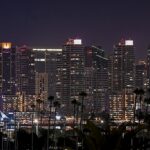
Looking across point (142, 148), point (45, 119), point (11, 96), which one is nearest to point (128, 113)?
point (45, 119)

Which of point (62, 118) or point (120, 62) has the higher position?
point (120, 62)

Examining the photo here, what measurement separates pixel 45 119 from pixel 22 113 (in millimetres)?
10120

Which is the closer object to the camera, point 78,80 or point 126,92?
point 126,92

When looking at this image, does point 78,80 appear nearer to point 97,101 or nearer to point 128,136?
point 97,101

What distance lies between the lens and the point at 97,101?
183 m

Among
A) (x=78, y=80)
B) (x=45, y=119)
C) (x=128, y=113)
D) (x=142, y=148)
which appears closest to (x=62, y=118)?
(x=45, y=119)

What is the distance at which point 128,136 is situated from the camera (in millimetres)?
20953

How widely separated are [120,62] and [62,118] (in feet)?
123

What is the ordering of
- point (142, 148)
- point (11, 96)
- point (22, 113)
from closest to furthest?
point (142, 148), point (22, 113), point (11, 96)

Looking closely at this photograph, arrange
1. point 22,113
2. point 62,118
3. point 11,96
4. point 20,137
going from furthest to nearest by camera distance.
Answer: point 11,96 < point 22,113 < point 62,118 < point 20,137

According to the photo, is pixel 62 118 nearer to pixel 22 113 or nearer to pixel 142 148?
pixel 22 113

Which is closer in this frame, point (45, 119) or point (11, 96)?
point (45, 119)

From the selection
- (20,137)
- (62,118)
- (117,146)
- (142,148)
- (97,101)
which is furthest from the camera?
(97,101)

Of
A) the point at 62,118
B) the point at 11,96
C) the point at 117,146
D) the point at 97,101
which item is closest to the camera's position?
the point at 117,146
